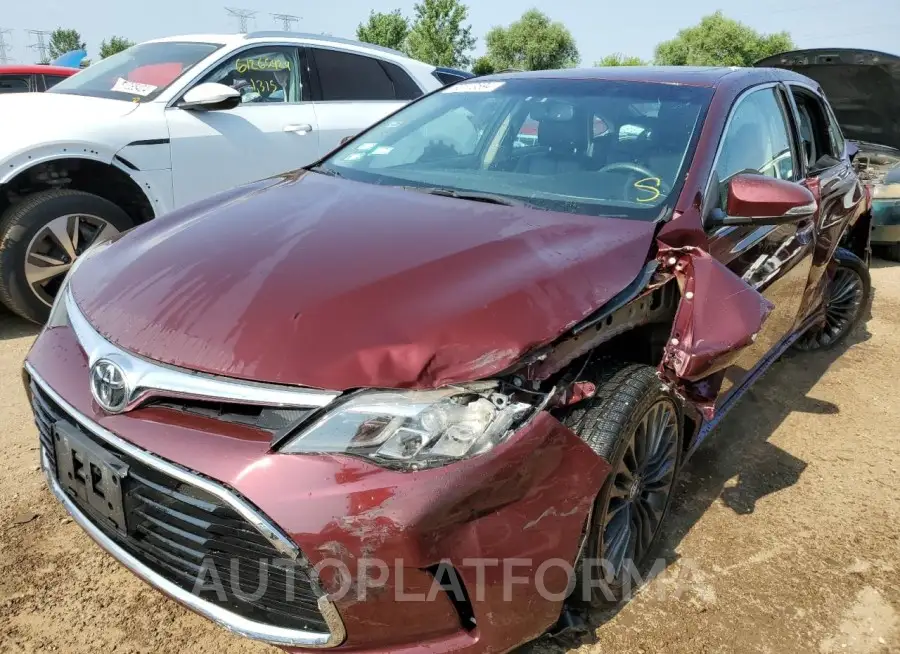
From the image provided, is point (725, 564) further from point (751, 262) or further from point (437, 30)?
point (437, 30)

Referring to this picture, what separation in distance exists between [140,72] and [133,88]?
23cm

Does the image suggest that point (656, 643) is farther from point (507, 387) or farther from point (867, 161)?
point (867, 161)

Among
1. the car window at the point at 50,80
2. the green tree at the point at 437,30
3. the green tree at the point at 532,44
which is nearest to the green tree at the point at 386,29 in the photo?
the green tree at the point at 437,30

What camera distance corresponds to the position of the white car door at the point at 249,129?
423 centimetres

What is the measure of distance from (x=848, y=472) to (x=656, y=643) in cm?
147

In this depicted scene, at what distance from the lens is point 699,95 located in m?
2.61

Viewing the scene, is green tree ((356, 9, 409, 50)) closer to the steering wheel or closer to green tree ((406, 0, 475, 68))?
green tree ((406, 0, 475, 68))

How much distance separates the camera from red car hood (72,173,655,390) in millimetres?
1499

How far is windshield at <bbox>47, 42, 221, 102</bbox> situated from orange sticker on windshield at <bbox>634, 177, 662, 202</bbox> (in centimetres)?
318

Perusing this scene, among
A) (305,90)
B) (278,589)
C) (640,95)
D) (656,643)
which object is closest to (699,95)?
(640,95)

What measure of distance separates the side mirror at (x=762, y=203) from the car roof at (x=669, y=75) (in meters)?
0.60

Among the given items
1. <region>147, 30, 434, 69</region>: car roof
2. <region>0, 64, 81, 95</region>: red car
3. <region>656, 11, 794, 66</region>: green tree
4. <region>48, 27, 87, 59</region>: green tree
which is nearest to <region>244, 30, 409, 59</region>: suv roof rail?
<region>147, 30, 434, 69</region>: car roof

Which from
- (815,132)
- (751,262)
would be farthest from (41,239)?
(815,132)

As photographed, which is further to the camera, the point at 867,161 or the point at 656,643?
the point at 867,161
